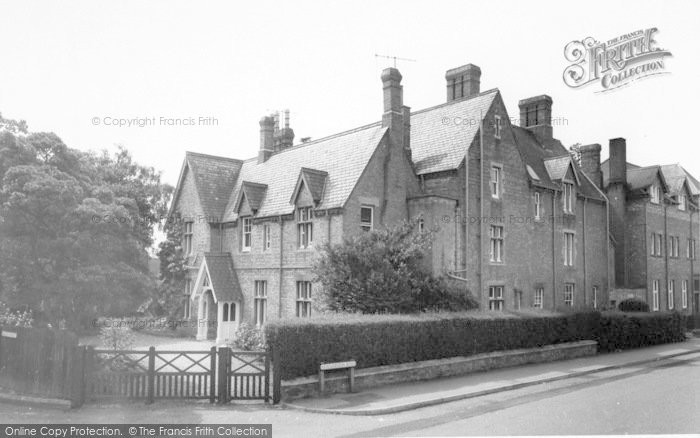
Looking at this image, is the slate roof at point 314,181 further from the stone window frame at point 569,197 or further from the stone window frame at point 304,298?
the stone window frame at point 569,197

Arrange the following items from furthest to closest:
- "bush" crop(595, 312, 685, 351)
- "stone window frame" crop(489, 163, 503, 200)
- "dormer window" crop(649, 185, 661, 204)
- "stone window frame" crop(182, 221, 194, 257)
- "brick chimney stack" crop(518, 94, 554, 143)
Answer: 1. "dormer window" crop(649, 185, 661, 204)
2. "brick chimney stack" crop(518, 94, 554, 143)
3. "stone window frame" crop(182, 221, 194, 257)
4. "stone window frame" crop(489, 163, 503, 200)
5. "bush" crop(595, 312, 685, 351)

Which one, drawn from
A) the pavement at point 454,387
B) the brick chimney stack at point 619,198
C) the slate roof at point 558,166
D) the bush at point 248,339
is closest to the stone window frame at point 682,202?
the brick chimney stack at point 619,198

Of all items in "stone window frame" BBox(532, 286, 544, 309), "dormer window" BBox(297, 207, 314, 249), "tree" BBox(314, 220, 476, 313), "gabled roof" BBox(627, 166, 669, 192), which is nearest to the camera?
"tree" BBox(314, 220, 476, 313)

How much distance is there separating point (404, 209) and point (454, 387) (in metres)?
11.1

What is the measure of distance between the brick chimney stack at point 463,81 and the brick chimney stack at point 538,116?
765cm

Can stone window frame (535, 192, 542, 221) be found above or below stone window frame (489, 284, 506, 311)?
above

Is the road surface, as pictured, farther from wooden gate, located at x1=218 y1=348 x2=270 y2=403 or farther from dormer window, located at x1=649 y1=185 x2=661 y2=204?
dormer window, located at x1=649 y1=185 x2=661 y2=204

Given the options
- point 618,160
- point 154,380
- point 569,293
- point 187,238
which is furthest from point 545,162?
point 154,380

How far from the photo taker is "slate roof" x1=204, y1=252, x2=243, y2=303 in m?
30.1

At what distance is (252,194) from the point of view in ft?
100

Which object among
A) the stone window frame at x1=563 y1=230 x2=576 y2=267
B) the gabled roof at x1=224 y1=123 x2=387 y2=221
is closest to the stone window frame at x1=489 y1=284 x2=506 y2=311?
the stone window frame at x1=563 y1=230 x2=576 y2=267

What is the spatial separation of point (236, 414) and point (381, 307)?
816 cm

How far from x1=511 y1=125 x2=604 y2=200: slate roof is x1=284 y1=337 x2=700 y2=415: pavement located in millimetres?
11277

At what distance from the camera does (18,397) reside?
14805mm
